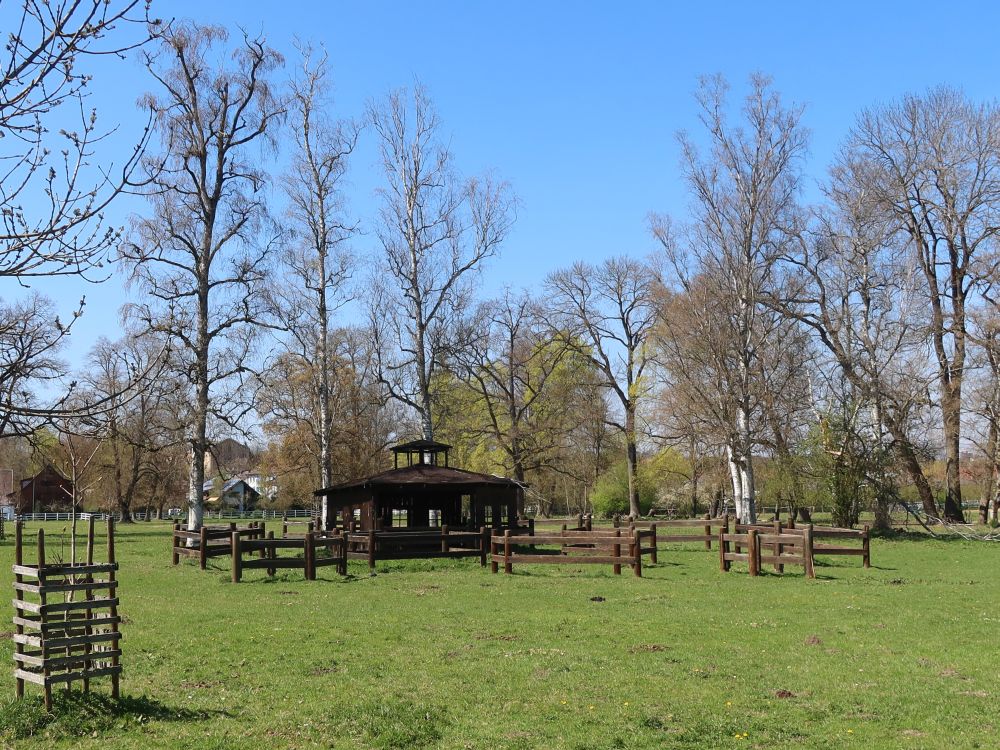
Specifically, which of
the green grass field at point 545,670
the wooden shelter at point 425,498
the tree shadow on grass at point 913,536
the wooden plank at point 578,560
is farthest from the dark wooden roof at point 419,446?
the tree shadow on grass at point 913,536

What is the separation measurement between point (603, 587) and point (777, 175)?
22787 mm

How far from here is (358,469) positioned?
51469 mm

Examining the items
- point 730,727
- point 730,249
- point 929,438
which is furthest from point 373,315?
point 730,727

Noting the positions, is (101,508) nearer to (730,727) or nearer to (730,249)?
(730,249)

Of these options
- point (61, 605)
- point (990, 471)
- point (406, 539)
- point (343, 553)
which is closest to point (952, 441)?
point (990, 471)

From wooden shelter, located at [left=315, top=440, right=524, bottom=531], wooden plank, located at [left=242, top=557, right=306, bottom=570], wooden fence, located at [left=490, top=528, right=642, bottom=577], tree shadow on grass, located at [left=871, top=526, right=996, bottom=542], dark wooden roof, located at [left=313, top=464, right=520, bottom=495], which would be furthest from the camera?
tree shadow on grass, located at [left=871, top=526, right=996, bottom=542]

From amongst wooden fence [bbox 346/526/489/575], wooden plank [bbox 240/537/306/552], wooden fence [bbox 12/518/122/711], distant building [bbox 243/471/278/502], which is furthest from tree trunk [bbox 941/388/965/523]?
distant building [bbox 243/471/278/502]

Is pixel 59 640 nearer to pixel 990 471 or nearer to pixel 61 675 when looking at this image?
pixel 61 675

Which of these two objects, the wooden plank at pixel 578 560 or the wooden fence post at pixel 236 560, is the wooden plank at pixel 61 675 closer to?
the wooden fence post at pixel 236 560

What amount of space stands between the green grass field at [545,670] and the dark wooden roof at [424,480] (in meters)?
11.2

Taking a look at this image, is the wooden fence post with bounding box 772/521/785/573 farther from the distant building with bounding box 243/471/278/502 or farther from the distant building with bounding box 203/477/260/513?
the distant building with bounding box 203/477/260/513

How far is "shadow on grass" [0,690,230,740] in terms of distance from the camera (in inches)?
292

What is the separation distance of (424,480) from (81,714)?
21160 millimetres

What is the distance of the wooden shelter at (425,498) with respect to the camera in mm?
29000
